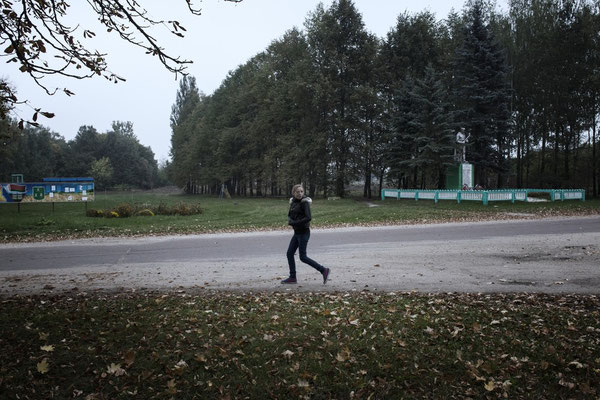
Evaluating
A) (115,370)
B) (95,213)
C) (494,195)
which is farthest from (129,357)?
(494,195)

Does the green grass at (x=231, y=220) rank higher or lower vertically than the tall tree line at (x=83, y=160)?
lower

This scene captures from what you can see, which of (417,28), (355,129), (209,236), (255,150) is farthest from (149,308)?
(255,150)

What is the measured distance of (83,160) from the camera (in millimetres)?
87375

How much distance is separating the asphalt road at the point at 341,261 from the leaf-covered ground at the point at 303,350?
1.58 meters

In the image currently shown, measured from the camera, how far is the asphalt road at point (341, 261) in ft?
26.9

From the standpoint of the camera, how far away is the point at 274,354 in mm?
4781

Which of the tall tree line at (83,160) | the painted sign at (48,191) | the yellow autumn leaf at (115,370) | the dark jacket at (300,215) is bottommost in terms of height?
the yellow autumn leaf at (115,370)

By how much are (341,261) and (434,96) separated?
25.8 m

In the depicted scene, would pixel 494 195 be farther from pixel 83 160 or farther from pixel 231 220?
pixel 83 160

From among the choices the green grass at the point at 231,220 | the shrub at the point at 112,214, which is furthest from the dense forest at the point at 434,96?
the shrub at the point at 112,214

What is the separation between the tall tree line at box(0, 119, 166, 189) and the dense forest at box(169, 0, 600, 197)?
51.1 metres

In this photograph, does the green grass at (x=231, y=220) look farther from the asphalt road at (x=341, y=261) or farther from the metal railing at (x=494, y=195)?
the asphalt road at (x=341, y=261)

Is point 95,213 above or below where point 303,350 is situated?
above

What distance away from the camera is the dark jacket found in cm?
842
